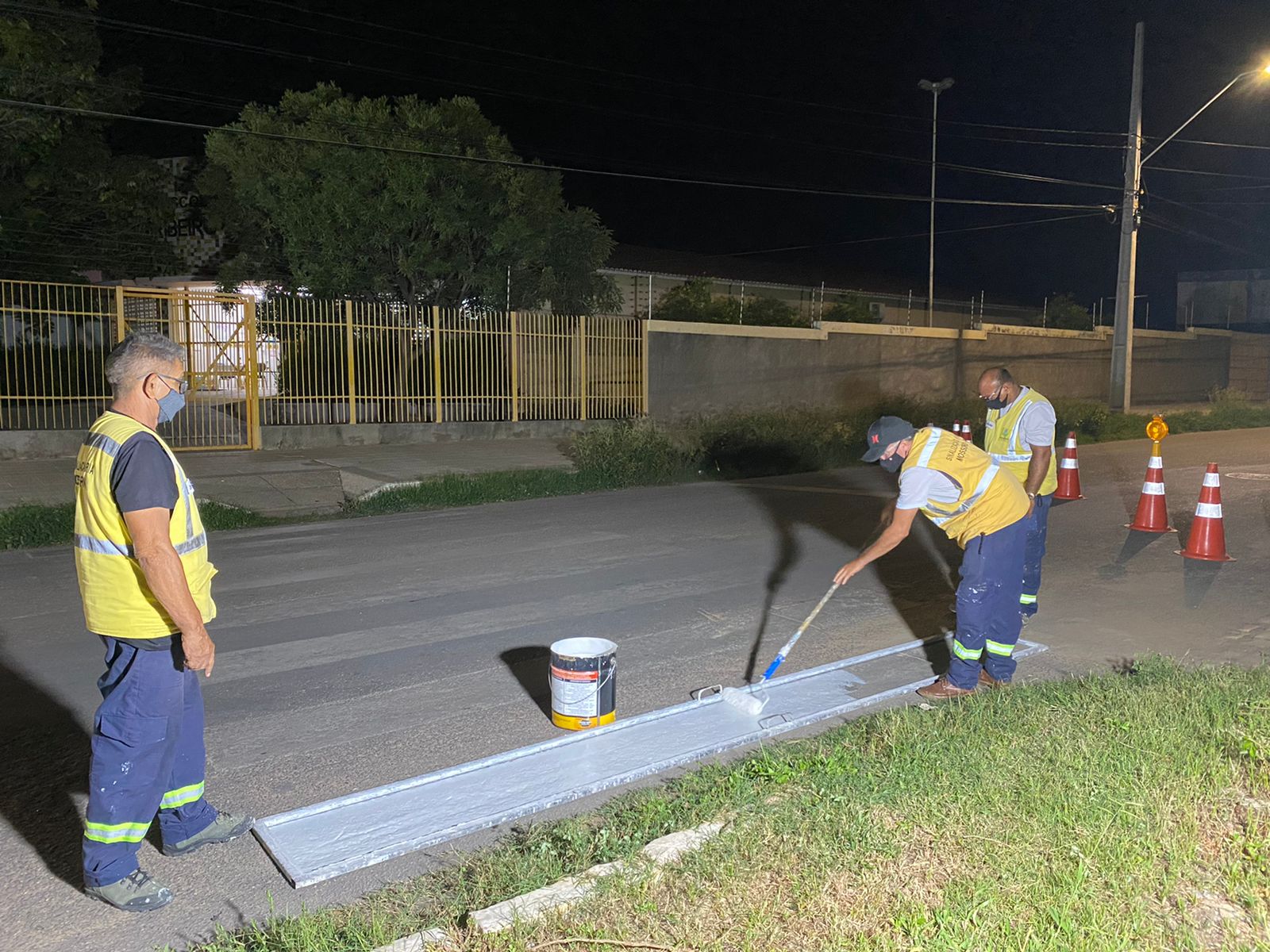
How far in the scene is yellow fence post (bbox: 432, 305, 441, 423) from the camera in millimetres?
17688

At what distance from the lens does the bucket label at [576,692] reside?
4602mm

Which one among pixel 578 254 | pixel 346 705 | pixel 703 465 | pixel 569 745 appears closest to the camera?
pixel 569 745

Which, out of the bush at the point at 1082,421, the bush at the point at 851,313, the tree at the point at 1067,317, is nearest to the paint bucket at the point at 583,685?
the bush at the point at 1082,421

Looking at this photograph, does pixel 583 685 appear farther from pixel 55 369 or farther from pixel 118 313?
pixel 55 369

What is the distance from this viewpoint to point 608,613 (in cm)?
689

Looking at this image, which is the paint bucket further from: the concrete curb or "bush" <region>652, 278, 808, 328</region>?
"bush" <region>652, 278, 808, 328</region>

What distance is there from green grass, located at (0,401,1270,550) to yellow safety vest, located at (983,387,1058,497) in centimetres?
694

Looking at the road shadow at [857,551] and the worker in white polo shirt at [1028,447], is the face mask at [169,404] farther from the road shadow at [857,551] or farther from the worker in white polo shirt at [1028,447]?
the worker in white polo shirt at [1028,447]

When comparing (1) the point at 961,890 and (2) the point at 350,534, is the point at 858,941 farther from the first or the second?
(2) the point at 350,534

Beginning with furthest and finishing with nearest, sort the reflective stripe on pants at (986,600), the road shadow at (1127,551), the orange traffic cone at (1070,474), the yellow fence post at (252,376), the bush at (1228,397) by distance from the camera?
the bush at (1228,397) → the yellow fence post at (252,376) → the orange traffic cone at (1070,474) → the road shadow at (1127,551) → the reflective stripe on pants at (986,600)

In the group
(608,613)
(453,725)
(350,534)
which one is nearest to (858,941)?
(453,725)

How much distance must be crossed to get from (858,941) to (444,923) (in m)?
1.21

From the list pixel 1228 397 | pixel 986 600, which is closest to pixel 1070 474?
pixel 986 600

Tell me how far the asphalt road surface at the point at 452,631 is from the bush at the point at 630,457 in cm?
198
